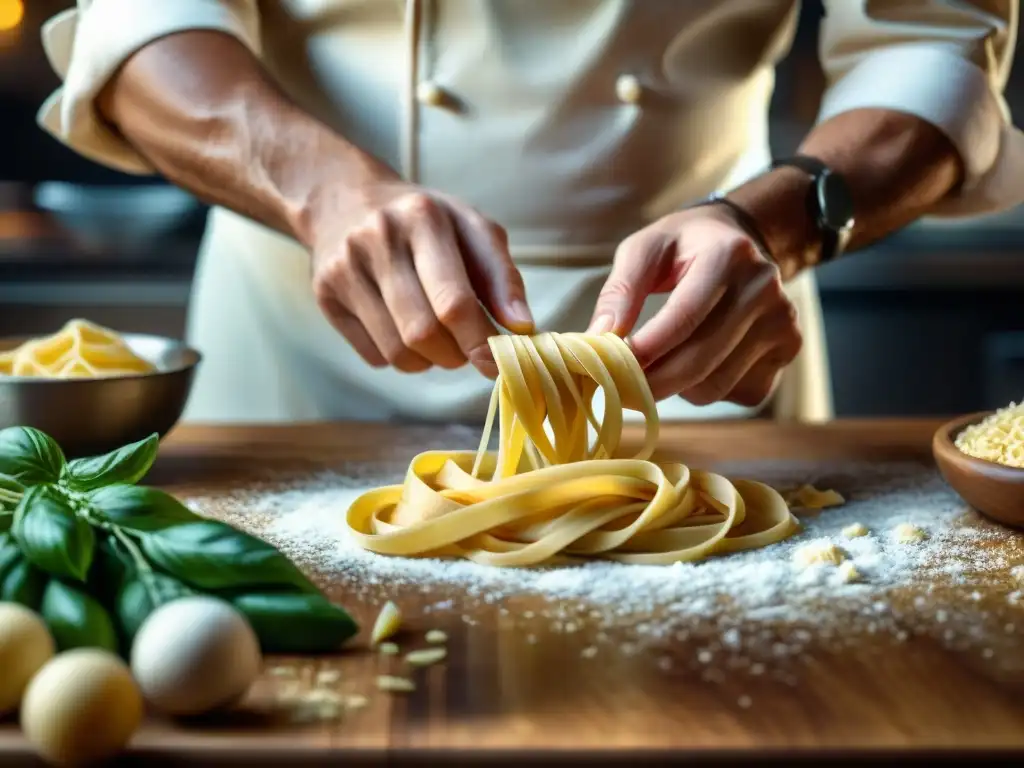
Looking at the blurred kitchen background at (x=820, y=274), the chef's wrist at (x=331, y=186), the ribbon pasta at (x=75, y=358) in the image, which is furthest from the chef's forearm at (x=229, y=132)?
the blurred kitchen background at (x=820, y=274)

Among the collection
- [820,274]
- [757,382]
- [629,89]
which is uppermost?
[629,89]

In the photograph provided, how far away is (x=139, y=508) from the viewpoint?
2.85ft

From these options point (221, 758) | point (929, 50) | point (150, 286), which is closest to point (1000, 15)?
point (929, 50)

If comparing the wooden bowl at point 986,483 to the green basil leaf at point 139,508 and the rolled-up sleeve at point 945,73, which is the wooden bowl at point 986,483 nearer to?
the rolled-up sleeve at point 945,73

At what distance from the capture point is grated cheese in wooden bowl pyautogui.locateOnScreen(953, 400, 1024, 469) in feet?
3.75

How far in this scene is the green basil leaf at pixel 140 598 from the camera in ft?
2.58

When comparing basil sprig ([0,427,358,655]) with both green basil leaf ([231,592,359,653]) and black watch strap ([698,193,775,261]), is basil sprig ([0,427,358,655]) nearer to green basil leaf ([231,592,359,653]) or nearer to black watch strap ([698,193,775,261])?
green basil leaf ([231,592,359,653])

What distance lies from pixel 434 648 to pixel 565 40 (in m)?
0.98

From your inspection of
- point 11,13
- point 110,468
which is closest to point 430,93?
point 110,468

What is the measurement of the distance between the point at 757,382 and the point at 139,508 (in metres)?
0.81

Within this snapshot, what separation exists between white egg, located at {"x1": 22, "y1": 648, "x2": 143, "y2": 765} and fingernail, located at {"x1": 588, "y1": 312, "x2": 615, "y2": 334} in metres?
0.67

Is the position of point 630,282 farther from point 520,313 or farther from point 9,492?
point 9,492

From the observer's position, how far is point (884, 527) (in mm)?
1182

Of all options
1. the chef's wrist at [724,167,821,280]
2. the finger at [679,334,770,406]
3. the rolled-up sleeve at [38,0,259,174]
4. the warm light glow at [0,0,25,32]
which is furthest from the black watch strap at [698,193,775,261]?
the warm light glow at [0,0,25,32]
